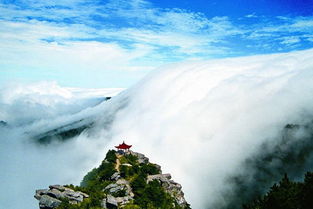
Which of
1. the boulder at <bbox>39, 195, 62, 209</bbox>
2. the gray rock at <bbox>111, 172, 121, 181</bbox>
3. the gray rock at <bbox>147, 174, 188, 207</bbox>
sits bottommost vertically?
the gray rock at <bbox>147, 174, 188, 207</bbox>

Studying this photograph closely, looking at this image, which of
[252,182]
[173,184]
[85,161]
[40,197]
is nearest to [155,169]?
[173,184]

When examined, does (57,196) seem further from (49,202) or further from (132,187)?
(132,187)

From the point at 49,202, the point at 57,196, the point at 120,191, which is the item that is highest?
the point at 57,196

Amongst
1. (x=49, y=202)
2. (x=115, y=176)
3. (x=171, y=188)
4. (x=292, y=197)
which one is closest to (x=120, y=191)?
(x=115, y=176)

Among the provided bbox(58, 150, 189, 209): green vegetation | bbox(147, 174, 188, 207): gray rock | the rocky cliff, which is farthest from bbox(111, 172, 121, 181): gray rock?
bbox(147, 174, 188, 207): gray rock

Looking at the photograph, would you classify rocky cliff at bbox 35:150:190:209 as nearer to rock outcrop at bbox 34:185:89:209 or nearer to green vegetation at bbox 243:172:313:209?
rock outcrop at bbox 34:185:89:209

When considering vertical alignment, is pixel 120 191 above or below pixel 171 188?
above

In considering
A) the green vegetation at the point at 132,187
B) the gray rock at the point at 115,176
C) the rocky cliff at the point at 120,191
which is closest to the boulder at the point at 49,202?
the rocky cliff at the point at 120,191

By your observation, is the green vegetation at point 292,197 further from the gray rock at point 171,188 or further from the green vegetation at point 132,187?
the gray rock at point 171,188

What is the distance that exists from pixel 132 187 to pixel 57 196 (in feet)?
43.9

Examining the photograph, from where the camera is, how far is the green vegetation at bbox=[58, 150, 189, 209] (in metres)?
43.1

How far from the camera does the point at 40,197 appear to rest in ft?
151

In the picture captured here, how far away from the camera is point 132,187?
173 feet

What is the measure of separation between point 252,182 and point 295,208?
298 ft
